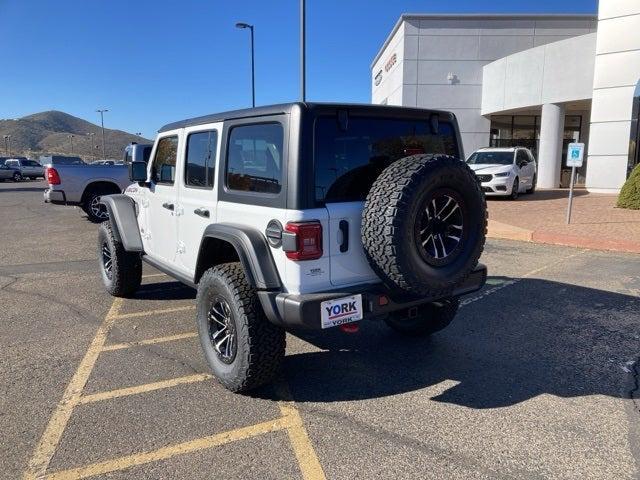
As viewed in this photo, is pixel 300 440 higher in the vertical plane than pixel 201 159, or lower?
lower

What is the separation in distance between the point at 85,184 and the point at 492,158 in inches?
505

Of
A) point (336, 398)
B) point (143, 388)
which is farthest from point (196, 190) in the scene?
point (336, 398)

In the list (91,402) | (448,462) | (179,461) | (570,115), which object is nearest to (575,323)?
(448,462)

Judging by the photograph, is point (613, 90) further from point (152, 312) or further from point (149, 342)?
point (149, 342)

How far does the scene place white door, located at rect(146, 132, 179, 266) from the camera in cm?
444

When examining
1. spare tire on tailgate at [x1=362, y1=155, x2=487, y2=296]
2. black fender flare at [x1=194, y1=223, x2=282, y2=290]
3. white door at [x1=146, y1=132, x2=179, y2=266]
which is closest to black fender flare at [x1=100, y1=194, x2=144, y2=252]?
white door at [x1=146, y1=132, x2=179, y2=266]

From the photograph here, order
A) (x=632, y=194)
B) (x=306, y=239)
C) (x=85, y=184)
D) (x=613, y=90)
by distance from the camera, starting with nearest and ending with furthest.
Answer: (x=306, y=239), (x=85, y=184), (x=632, y=194), (x=613, y=90)

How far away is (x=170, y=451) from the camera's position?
A: 2766mm

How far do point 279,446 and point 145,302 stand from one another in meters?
3.38

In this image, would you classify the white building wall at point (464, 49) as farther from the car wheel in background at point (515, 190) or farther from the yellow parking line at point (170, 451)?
the yellow parking line at point (170, 451)

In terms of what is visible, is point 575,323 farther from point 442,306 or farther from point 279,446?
point 279,446

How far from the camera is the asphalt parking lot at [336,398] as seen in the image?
2.68 meters

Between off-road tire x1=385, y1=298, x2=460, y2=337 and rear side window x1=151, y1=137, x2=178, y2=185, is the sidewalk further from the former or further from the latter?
rear side window x1=151, y1=137, x2=178, y2=185

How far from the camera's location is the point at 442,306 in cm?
425
